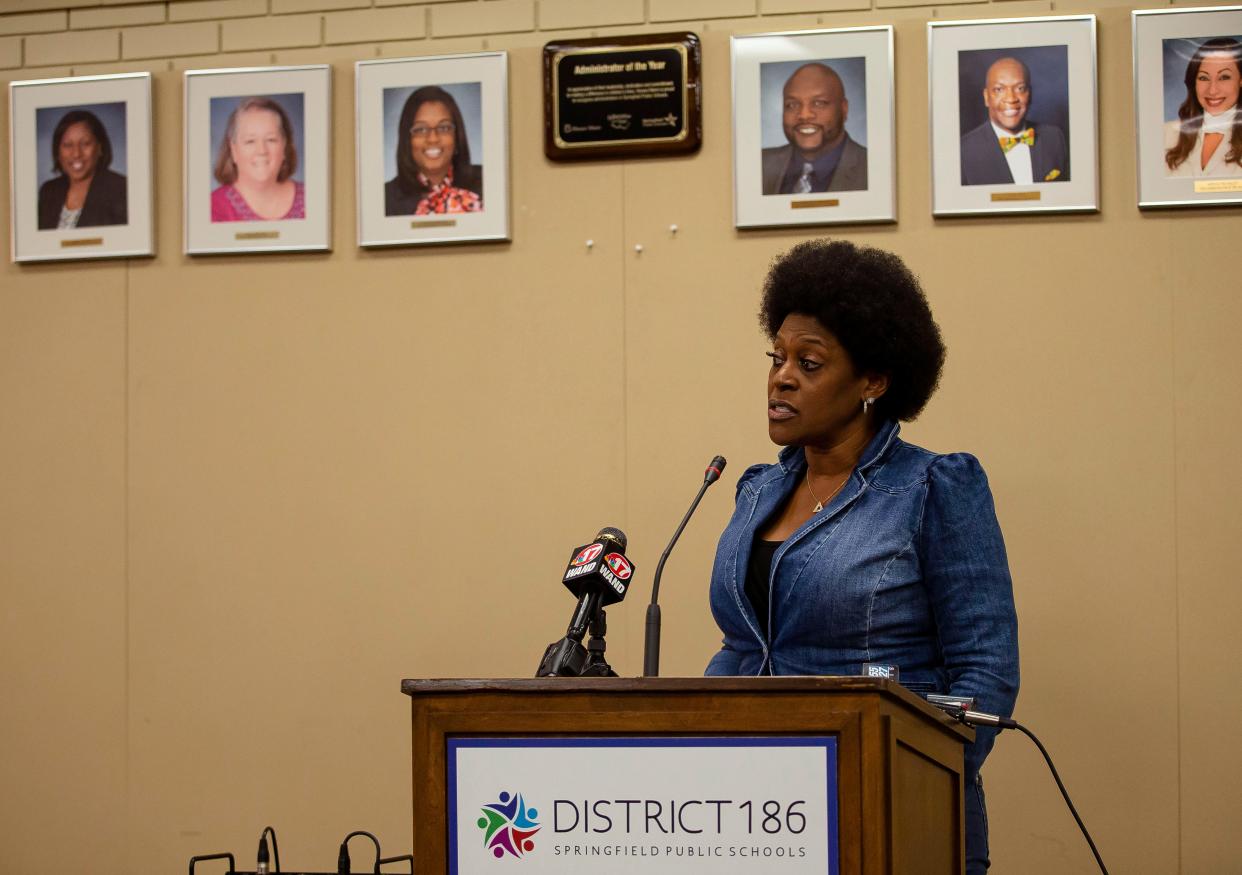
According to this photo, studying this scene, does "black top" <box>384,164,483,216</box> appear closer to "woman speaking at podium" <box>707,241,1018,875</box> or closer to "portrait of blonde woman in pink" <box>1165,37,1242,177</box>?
"woman speaking at podium" <box>707,241,1018,875</box>

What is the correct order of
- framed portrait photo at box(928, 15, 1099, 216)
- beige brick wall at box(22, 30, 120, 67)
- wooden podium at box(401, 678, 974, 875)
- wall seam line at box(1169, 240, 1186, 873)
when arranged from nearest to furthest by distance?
wooden podium at box(401, 678, 974, 875)
wall seam line at box(1169, 240, 1186, 873)
framed portrait photo at box(928, 15, 1099, 216)
beige brick wall at box(22, 30, 120, 67)

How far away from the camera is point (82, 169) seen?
14.0 ft

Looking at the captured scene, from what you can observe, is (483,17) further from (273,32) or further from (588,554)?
(588,554)

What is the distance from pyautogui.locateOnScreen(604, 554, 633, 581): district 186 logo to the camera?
7.30 ft

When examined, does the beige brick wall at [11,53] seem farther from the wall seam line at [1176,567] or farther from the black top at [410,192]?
the wall seam line at [1176,567]

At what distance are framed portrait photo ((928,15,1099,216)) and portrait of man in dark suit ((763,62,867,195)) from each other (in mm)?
212

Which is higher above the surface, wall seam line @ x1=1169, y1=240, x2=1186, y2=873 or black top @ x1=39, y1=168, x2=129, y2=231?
black top @ x1=39, y1=168, x2=129, y2=231

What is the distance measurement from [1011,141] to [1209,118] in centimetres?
A: 48

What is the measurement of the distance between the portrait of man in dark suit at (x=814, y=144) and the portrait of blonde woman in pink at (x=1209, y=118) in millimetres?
763

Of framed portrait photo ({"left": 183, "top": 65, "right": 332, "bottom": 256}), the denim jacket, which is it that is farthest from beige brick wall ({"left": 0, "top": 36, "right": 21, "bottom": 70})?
the denim jacket

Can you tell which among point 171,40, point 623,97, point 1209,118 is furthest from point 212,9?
point 1209,118

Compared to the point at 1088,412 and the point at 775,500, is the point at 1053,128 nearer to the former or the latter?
the point at 1088,412

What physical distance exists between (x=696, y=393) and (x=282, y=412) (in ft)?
3.70

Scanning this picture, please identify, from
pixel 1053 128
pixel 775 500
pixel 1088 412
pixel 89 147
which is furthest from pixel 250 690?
pixel 1053 128
